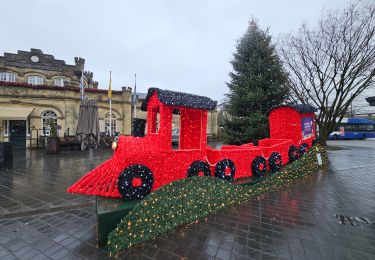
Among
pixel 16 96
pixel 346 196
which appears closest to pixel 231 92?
pixel 346 196

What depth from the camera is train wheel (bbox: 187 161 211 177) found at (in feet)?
14.9

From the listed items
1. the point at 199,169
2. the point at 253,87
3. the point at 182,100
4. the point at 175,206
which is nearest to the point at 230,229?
the point at 175,206

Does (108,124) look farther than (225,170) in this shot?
Yes

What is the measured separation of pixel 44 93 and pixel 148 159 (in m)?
17.3

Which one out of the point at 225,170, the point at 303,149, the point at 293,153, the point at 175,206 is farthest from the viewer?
the point at 303,149

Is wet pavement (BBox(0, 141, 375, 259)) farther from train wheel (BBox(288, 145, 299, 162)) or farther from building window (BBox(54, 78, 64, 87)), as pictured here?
building window (BBox(54, 78, 64, 87))

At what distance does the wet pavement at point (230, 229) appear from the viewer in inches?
115

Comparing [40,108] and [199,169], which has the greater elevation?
[40,108]

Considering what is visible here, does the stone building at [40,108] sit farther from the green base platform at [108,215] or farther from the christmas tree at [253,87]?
the green base platform at [108,215]

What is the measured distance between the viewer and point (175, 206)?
375cm

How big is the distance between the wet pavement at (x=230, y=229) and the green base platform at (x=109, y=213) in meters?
0.26

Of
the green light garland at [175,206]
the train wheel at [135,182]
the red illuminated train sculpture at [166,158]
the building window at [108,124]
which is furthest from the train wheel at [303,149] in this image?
the building window at [108,124]

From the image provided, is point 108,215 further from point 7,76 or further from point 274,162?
point 7,76

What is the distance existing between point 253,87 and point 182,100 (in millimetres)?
8046
